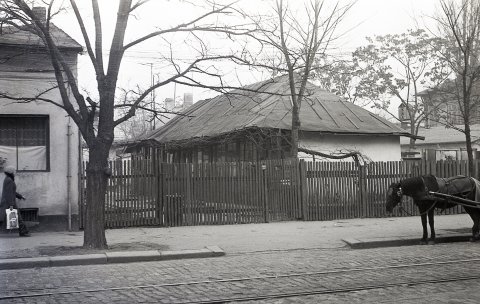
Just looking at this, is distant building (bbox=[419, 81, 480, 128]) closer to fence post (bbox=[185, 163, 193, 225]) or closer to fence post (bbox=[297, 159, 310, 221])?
fence post (bbox=[297, 159, 310, 221])

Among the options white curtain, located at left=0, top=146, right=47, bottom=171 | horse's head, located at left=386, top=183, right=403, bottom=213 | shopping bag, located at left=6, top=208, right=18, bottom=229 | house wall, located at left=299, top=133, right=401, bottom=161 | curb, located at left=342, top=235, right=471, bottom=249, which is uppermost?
house wall, located at left=299, top=133, right=401, bottom=161

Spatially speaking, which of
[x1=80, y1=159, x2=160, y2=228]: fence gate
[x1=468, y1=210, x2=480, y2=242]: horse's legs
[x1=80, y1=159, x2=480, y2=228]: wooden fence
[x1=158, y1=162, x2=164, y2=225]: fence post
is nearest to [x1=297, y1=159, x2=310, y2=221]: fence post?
[x1=80, y1=159, x2=480, y2=228]: wooden fence

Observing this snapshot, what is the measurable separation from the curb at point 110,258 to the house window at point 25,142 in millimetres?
5120

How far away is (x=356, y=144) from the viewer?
23484 millimetres

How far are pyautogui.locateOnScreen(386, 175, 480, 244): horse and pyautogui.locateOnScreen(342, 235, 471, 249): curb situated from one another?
0.28m

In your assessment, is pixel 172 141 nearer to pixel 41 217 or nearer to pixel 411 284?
pixel 41 217

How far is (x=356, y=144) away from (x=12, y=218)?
590 inches

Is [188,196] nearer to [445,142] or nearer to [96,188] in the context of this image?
[96,188]

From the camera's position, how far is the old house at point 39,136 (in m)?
14.0

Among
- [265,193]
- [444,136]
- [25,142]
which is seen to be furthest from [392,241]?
[444,136]

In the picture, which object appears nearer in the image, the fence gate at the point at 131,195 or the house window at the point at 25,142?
the house window at the point at 25,142

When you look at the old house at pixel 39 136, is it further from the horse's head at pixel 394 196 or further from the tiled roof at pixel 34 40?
the horse's head at pixel 394 196

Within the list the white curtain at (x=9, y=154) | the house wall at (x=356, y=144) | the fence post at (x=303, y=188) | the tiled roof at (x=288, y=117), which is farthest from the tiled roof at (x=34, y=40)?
the house wall at (x=356, y=144)

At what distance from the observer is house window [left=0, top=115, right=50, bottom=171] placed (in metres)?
14.2
